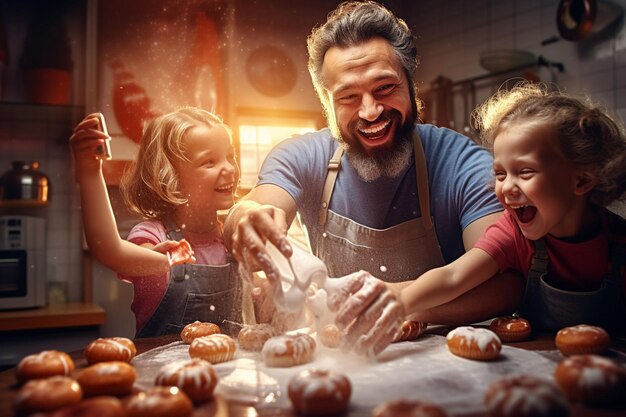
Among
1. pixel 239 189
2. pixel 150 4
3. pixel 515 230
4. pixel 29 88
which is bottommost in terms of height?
pixel 515 230

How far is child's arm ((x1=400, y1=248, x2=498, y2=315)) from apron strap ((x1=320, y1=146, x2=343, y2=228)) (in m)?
0.40

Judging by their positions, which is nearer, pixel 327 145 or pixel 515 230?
pixel 515 230

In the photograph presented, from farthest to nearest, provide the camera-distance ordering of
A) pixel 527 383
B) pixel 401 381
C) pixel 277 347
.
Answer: pixel 277 347 → pixel 401 381 → pixel 527 383

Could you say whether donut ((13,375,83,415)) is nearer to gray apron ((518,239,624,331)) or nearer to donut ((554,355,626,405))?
donut ((554,355,626,405))

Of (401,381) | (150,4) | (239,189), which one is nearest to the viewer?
(401,381)

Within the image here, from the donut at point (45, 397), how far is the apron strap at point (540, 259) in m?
1.07

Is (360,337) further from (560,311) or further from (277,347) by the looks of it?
(560,311)

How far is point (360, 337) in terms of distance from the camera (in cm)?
117

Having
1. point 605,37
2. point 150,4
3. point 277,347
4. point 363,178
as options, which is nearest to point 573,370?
point 277,347

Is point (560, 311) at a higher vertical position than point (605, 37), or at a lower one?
lower

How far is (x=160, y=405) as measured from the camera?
0.85 meters

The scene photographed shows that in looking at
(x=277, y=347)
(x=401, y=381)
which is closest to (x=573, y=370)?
(x=401, y=381)

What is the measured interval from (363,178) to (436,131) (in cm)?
27

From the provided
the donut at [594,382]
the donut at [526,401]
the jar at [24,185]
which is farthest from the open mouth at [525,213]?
the jar at [24,185]
